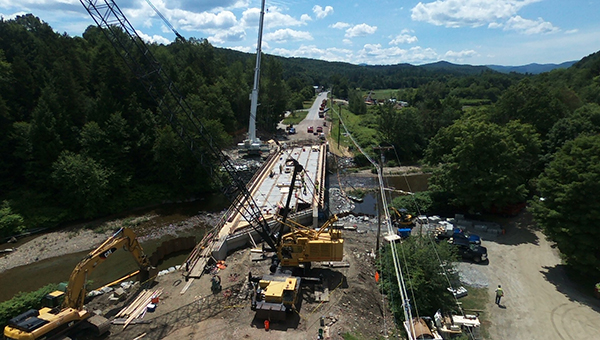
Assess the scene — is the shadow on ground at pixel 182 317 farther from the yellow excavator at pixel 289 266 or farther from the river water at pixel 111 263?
the river water at pixel 111 263

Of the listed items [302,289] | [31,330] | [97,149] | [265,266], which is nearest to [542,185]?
[302,289]

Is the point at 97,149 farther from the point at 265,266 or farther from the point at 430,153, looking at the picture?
the point at 430,153

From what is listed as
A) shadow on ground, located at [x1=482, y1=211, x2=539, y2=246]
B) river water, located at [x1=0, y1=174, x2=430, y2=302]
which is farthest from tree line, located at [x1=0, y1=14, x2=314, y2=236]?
shadow on ground, located at [x1=482, y1=211, x2=539, y2=246]

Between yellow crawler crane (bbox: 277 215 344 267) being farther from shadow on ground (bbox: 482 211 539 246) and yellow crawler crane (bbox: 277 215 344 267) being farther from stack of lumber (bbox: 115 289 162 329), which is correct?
shadow on ground (bbox: 482 211 539 246)

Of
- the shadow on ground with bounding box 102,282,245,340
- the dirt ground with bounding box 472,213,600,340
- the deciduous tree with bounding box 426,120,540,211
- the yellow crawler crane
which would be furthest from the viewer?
the deciduous tree with bounding box 426,120,540,211

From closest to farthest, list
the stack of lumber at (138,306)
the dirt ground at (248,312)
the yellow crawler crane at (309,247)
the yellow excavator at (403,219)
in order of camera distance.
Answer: the dirt ground at (248,312) < the stack of lumber at (138,306) < the yellow crawler crane at (309,247) < the yellow excavator at (403,219)

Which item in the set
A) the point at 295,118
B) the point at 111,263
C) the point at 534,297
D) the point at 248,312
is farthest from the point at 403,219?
the point at 295,118

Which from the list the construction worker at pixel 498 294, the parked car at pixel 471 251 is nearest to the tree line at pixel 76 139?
the parked car at pixel 471 251

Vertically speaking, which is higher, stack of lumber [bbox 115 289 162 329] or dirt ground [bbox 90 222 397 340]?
dirt ground [bbox 90 222 397 340]
